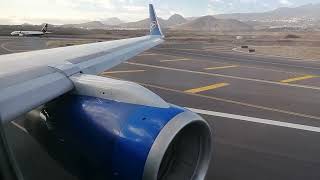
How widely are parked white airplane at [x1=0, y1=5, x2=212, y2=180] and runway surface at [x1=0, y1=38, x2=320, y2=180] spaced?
2.67m

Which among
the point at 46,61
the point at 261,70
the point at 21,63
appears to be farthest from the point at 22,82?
the point at 261,70

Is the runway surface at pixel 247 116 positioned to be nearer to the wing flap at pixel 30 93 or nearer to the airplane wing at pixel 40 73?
the airplane wing at pixel 40 73

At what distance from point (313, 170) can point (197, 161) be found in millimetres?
4480

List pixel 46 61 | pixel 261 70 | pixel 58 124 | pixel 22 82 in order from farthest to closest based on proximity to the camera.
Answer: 1. pixel 261 70
2. pixel 46 61
3. pixel 58 124
4. pixel 22 82

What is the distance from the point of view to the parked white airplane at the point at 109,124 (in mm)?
5145

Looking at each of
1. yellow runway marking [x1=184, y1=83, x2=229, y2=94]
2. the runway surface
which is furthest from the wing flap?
yellow runway marking [x1=184, y1=83, x2=229, y2=94]

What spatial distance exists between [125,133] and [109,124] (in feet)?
0.98

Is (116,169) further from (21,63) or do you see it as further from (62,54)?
(62,54)

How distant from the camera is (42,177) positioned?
831cm

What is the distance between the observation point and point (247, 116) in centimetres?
1487

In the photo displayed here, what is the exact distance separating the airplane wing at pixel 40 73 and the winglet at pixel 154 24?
713 cm

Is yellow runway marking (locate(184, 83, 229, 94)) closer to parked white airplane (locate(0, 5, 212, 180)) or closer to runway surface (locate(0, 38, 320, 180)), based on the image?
runway surface (locate(0, 38, 320, 180))

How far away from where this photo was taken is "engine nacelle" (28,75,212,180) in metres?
5.18

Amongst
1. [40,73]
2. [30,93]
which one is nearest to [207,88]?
[40,73]
